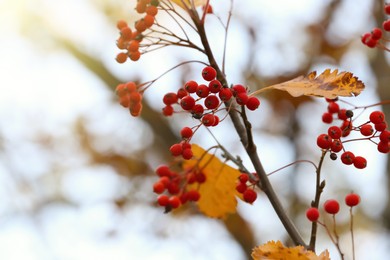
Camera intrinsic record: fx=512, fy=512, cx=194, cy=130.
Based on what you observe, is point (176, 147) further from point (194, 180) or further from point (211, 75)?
point (194, 180)

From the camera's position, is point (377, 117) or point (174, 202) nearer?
point (377, 117)

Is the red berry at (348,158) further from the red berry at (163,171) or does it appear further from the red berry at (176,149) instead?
the red berry at (163,171)

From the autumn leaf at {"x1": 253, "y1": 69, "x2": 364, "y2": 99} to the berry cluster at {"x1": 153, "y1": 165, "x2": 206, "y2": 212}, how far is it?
0.49m

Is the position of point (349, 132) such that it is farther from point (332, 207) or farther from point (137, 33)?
point (137, 33)

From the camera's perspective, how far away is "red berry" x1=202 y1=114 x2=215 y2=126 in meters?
1.09

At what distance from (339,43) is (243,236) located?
1.81m

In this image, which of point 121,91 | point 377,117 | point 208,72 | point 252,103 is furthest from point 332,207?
point 121,91

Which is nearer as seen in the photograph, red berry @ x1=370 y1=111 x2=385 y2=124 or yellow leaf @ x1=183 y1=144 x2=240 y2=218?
red berry @ x1=370 y1=111 x2=385 y2=124

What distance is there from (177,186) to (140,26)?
0.55 meters

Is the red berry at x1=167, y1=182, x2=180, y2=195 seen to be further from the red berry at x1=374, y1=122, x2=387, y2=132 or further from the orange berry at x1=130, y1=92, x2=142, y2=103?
the red berry at x1=374, y1=122, x2=387, y2=132

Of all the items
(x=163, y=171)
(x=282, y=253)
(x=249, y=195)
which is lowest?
(x=282, y=253)

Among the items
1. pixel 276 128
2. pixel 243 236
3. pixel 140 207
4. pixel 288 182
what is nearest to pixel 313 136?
pixel 276 128

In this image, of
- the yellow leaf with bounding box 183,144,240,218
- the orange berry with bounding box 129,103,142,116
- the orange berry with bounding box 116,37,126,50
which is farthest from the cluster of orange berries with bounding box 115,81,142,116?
the yellow leaf with bounding box 183,144,240,218

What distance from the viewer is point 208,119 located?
1.10 m
